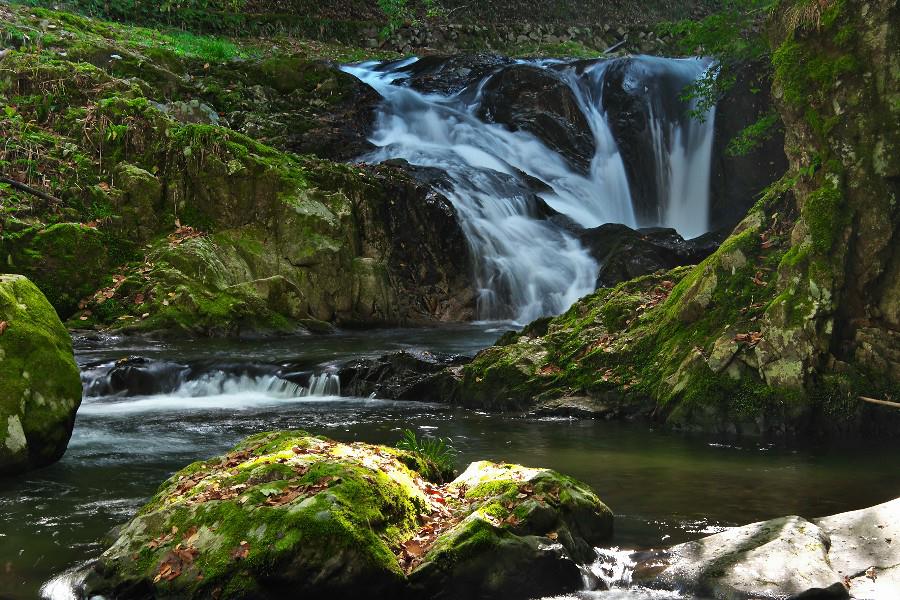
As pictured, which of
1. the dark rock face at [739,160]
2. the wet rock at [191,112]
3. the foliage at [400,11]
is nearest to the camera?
the wet rock at [191,112]

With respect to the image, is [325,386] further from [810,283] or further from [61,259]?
[810,283]

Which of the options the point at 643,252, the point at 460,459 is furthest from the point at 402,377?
the point at 643,252

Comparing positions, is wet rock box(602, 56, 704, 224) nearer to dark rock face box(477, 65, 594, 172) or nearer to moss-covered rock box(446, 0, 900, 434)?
dark rock face box(477, 65, 594, 172)

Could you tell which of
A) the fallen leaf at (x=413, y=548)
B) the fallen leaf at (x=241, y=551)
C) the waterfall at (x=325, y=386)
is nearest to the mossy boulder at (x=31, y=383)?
the fallen leaf at (x=241, y=551)

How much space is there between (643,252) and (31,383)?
13.0 meters

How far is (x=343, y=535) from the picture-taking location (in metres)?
3.71

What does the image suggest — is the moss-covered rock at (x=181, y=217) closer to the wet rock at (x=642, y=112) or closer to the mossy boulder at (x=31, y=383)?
the mossy boulder at (x=31, y=383)

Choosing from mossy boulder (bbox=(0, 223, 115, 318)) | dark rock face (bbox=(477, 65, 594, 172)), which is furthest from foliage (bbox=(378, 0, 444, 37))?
mossy boulder (bbox=(0, 223, 115, 318))

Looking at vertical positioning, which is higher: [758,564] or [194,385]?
[194,385]

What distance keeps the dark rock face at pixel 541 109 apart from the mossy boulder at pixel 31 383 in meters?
18.0

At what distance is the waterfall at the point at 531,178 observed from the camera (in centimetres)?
1689

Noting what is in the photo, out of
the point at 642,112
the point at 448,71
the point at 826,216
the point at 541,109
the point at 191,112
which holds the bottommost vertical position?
the point at 826,216

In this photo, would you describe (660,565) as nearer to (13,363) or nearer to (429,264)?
(13,363)

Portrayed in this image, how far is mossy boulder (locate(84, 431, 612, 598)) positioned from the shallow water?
43 cm
